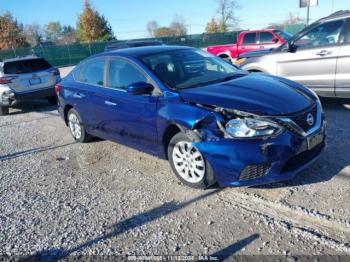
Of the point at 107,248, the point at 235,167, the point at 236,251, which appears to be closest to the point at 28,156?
the point at 107,248

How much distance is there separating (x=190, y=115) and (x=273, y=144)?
95cm

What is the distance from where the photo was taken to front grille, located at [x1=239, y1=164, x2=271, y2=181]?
11.8 ft

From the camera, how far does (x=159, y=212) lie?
12.3 ft

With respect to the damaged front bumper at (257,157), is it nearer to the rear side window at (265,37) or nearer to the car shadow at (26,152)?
the car shadow at (26,152)

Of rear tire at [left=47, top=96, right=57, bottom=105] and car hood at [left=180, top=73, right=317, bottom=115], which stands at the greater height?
car hood at [left=180, top=73, right=317, bottom=115]

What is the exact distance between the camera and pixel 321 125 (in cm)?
401

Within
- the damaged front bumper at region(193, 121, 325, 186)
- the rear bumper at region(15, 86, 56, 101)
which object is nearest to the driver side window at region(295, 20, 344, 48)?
the damaged front bumper at region(193, 121, 325, 186)

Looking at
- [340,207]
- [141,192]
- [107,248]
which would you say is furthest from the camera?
[141,192]

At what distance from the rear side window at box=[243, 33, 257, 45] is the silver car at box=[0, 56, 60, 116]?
8474mm

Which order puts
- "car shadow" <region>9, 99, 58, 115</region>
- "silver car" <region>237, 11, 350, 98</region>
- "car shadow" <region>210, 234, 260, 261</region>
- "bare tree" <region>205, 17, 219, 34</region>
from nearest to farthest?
Result: "car shadow" <region>210, 234, 260, 261</region>
"silver car" <region>237, 11, 350, 98</region>
"car shadow" <region>9, 99, 58, 115</region>
"bare tree" <region>205, 17, 219, 34</region>

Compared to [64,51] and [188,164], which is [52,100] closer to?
[188,164]

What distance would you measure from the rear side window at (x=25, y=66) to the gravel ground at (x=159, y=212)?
5.30m

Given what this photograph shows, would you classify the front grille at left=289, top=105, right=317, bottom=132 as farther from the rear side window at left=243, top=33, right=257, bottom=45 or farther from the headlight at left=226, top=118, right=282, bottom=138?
the rear side window at left=243, top=33, right=257, bottom=45

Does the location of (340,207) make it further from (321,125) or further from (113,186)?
(113,186)
